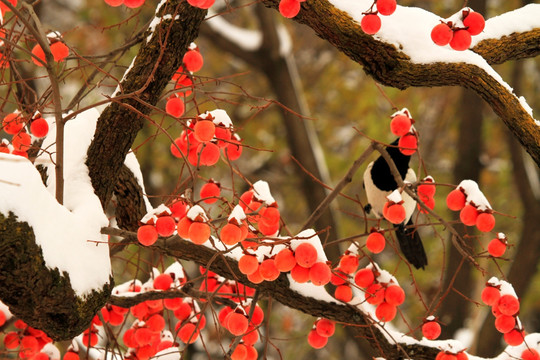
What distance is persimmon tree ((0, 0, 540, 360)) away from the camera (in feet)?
5.12

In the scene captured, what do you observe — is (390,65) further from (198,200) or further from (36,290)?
(36,290)

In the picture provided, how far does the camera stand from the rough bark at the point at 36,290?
1.50 m

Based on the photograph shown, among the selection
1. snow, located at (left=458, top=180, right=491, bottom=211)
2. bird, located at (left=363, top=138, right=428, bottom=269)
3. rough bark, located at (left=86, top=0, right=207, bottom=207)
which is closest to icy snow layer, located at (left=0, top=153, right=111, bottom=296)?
rough bark, located at (left=86, top=0, right=207, bottom=207)

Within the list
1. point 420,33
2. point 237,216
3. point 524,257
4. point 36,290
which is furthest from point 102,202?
point 524,257

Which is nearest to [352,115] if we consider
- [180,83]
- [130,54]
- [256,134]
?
[256,134]

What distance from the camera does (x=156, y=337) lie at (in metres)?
2.28

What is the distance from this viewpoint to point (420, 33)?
72.6 inches

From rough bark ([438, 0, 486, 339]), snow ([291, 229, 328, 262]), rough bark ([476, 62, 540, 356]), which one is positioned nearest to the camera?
snow ([291, 229, 328, 262])

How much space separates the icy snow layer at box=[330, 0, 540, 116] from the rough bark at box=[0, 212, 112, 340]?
976mm

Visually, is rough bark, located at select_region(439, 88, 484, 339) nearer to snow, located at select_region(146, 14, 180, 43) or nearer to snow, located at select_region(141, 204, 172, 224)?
snow, located at select_region(146, 14, 180, 43)

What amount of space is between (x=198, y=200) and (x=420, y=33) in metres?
0.75

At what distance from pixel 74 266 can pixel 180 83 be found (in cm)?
76

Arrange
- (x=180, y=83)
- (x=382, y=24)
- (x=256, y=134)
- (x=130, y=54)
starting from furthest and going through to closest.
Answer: (x=256, y=134)
(x=130, y=54)
(x=180, y=83)
(x=382, y=24)

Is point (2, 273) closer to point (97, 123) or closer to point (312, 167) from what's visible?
point (97, 123)
